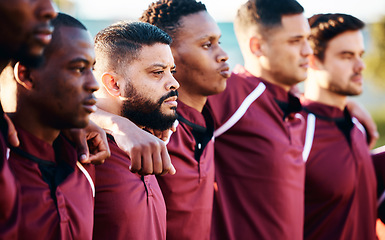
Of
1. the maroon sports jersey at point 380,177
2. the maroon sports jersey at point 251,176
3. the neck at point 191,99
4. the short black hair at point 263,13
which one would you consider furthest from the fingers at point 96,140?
the maroon sports jersey at point 380,177

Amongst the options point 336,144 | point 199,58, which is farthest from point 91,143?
point 336,144

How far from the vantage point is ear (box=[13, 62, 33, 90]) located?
196 centimetres

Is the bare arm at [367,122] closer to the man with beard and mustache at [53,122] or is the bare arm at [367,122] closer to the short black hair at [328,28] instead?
the short black hair at [328,28]

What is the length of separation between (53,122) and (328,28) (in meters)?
3.01

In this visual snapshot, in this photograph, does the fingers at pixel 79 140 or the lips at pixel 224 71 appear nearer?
the fingers at pixel 79 140

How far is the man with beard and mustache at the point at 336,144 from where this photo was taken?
12.9 ft

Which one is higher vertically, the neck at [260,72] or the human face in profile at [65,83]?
Result: the human face in profile at [65,83]

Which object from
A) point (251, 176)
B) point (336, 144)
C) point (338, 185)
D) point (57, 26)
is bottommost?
point (338, 185)

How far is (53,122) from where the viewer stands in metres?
2.02

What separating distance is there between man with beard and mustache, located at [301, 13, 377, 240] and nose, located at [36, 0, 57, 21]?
270 centimetres

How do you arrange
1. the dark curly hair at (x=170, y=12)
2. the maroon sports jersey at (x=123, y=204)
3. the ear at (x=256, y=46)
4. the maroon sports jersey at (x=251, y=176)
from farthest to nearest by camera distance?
the ear at (x=256, y=46) < the maroon sports jersey at (x=251, y=176) < the dark curly hair at (x=170, y=12) < the maroon sports jersey at (x=123, y=204)

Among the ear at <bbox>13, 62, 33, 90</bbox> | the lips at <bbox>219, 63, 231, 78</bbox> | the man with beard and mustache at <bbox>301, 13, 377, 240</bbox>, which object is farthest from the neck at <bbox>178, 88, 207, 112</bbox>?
the ear at <bbox>13, 62, 33, 90</bbox>

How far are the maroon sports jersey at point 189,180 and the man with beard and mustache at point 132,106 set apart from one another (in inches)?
9.2

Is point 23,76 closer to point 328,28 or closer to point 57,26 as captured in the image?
point 57,26
